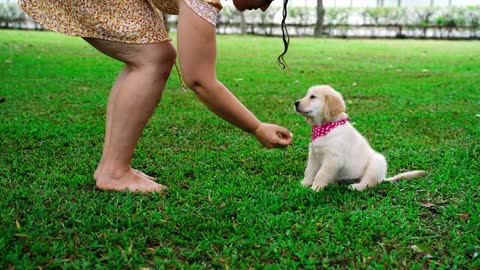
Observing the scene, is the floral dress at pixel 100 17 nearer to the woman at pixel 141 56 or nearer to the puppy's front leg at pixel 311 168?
the woman at pixel 141 56

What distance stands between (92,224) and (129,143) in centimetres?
62

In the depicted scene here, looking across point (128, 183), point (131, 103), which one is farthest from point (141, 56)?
point (128, 183)

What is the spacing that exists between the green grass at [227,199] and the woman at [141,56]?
0.87 feet

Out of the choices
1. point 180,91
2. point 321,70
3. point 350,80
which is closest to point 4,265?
point 180,91

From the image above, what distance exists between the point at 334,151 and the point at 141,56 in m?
1.13

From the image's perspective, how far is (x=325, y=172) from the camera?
313 cm

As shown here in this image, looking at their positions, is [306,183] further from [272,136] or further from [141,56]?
[141,56]

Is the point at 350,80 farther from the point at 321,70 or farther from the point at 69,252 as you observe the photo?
the point at 69,252

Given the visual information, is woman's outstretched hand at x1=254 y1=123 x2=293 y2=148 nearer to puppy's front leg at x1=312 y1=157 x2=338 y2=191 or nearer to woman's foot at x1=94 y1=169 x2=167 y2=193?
puppy's front leg at x1=312 y1=157 x2=338 y2=191

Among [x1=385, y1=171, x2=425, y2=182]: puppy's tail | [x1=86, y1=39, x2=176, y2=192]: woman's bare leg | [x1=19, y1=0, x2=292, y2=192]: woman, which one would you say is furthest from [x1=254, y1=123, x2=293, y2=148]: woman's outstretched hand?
[x1=385, y1=171, x2=425, y2=182]: puppy's tail

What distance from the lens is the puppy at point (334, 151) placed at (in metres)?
3.14

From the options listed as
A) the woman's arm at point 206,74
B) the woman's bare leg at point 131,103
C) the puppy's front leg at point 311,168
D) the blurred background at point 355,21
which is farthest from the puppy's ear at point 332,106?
the blurred background at point 355,21

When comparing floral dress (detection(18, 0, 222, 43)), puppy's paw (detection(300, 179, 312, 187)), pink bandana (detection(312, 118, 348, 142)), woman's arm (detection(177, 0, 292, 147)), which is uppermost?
floral dress (detection(18, 0, 222, 43))

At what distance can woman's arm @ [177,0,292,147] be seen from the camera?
2561 mm
